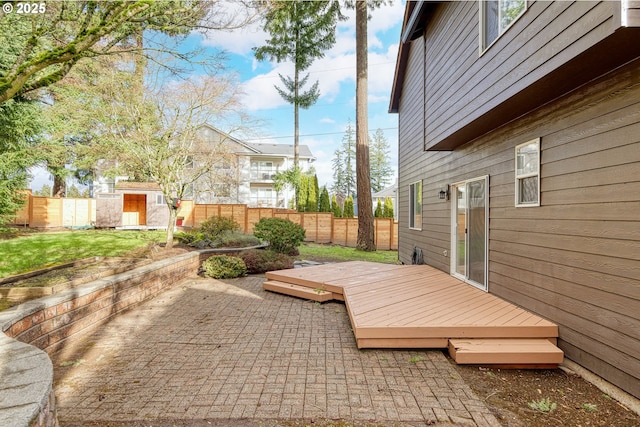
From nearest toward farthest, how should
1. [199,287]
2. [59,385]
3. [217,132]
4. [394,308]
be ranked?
[59,385], [394,308], [199,287], [217,132]

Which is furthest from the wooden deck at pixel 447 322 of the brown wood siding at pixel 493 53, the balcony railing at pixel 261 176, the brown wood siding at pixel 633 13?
the balcony railing at pixel 261 176

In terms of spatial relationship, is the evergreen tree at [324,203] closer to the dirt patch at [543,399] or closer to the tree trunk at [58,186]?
the tree trunk at [58,186]

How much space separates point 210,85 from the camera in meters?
9.12

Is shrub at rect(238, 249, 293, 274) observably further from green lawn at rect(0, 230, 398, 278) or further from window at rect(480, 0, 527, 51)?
window at rect(480, 0, 527, 51)

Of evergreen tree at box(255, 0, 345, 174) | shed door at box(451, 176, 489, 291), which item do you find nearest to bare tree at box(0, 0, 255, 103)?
shed door at box(451, 176, 489, 291)

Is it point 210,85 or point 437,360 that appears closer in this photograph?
point 437,360

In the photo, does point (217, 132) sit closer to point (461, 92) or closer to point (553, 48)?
point (461, 92)

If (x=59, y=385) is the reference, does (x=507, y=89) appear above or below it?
above

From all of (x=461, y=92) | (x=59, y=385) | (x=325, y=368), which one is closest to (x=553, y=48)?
(x=461, y=92)

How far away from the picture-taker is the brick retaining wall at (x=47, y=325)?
157cm

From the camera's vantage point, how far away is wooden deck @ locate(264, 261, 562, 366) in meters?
3.24

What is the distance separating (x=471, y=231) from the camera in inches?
226

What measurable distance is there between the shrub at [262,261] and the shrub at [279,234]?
31.0 inches

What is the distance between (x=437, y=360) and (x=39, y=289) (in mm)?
5278
